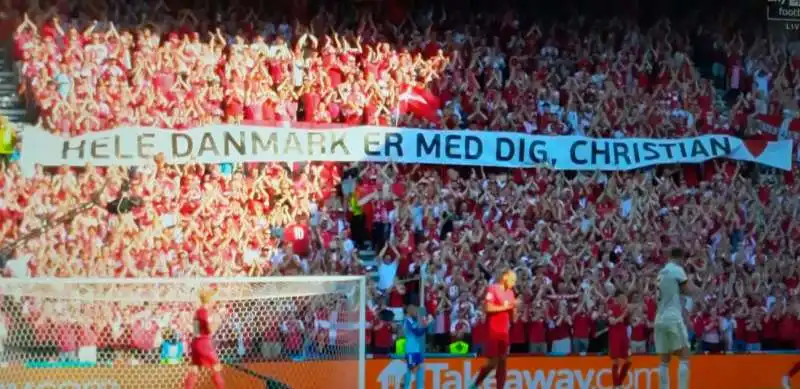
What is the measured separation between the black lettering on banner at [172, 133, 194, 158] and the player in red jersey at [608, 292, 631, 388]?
7.18 metres

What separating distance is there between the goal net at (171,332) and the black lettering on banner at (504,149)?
6.77 meters

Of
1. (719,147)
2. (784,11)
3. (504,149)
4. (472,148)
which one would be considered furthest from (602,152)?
(784,11)

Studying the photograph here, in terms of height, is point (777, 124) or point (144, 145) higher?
point (777, 124)

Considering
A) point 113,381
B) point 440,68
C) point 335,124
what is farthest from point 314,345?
point 440,68

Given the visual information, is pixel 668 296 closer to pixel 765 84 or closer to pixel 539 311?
pixel 539 311

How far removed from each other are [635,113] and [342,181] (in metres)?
5.82

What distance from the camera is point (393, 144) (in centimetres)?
2309

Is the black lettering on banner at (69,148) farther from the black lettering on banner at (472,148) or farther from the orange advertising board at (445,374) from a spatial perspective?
the black lettering on banner at (472,148)

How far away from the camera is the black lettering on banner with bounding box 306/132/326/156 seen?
2267 centimetres

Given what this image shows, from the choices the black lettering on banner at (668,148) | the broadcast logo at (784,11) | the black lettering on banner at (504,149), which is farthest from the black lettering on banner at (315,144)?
the broadcast logo at (784,11)

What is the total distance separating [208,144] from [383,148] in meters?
2.93

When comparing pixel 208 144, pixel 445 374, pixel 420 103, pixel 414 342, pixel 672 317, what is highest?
pixel 420 103

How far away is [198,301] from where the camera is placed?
1675 centimetres

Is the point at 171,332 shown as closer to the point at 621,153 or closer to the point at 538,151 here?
the point at 538,151
